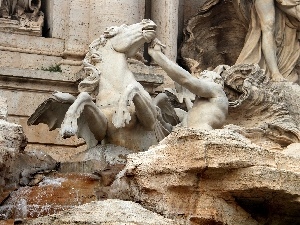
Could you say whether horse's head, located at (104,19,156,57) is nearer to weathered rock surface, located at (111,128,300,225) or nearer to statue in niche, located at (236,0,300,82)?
weathered rock surface, located at (111,128,300,225)

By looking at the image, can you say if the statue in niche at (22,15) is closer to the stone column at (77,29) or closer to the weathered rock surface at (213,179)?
the stone column at (77,29)

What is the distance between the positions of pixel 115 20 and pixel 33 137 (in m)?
2.04

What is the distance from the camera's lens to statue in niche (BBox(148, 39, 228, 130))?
24.4ft

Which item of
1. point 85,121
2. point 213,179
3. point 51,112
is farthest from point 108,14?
point 213,179

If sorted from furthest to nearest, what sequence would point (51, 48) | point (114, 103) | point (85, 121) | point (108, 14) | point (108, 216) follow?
point (51, 48), point (108, 14), point (114, 103), point (85, 121), point (108, 216)

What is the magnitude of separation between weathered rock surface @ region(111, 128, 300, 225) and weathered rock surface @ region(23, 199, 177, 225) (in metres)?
0.32

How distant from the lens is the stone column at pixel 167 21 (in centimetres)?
1117

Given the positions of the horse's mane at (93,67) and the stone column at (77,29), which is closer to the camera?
the horse's mane at (93,67)

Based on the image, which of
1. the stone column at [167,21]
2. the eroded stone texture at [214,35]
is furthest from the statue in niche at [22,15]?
the eroded stone texture at [214,35]

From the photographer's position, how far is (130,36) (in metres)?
7.95

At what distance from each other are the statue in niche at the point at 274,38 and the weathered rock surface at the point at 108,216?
6.89m

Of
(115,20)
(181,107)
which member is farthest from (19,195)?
(115,20)

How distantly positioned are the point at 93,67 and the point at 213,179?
3491 mm

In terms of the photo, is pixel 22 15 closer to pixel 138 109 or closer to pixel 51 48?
pixel 51 48
